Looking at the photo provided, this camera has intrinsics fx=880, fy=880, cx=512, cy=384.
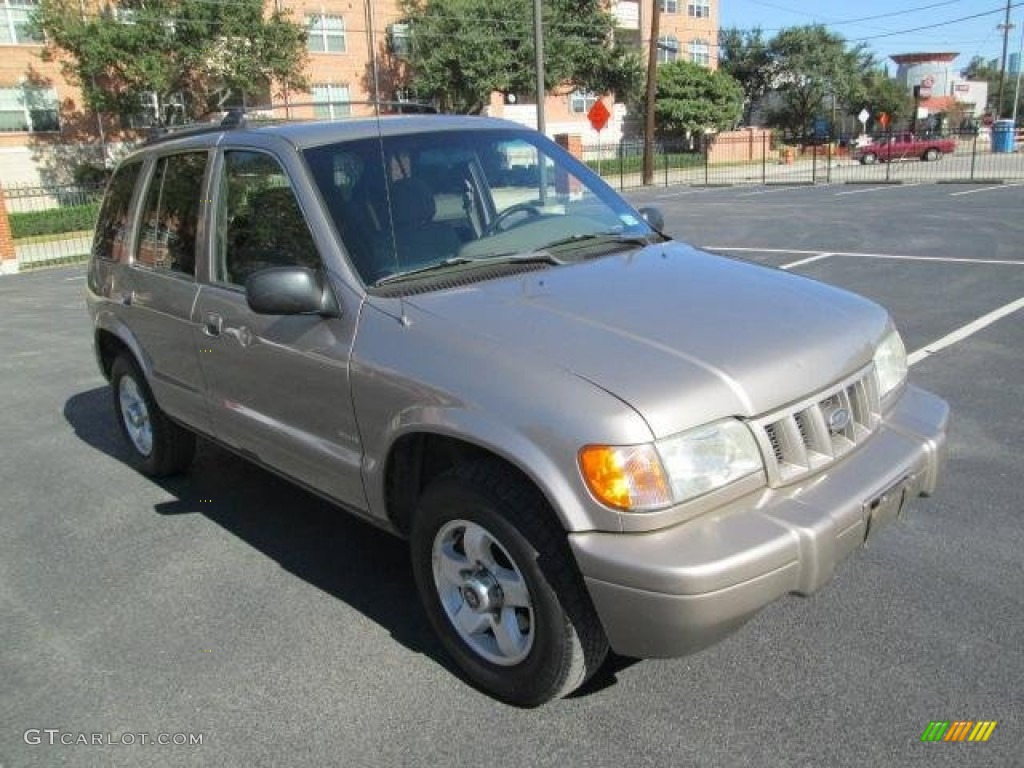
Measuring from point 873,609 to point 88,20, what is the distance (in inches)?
1342

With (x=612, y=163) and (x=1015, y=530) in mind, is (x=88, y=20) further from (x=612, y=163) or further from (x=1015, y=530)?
(x=1015, y=530)

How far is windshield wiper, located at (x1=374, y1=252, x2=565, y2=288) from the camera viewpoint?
3.22m

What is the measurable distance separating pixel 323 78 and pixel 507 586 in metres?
42.3

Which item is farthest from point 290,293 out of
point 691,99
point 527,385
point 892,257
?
point 691,99

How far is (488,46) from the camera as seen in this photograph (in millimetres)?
40000

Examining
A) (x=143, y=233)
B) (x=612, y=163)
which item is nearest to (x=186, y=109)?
(x=612, y=163)

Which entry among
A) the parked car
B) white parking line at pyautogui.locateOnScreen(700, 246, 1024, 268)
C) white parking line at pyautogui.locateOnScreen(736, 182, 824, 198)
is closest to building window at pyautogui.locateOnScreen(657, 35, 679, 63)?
white parking line at pyautogui.locateOnScreen(736, 182, 824, 198)

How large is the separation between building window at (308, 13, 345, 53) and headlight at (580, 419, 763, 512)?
4234 centimetres

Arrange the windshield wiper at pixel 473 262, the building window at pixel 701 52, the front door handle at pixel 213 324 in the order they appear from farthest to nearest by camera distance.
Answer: the building window at pixel 701 52 → the front door handle at pixel 213 324 → the windshield wiper at pixel 473 262

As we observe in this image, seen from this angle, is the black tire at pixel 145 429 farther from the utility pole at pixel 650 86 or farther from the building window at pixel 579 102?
the building window at pixel 579 102

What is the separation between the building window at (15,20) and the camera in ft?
106

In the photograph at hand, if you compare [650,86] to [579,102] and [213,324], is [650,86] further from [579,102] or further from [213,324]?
[213,324]

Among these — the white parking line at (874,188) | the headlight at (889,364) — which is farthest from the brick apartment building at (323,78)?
the headlight at (889,364)

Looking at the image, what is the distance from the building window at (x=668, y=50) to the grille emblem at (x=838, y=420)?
57.2 metres
